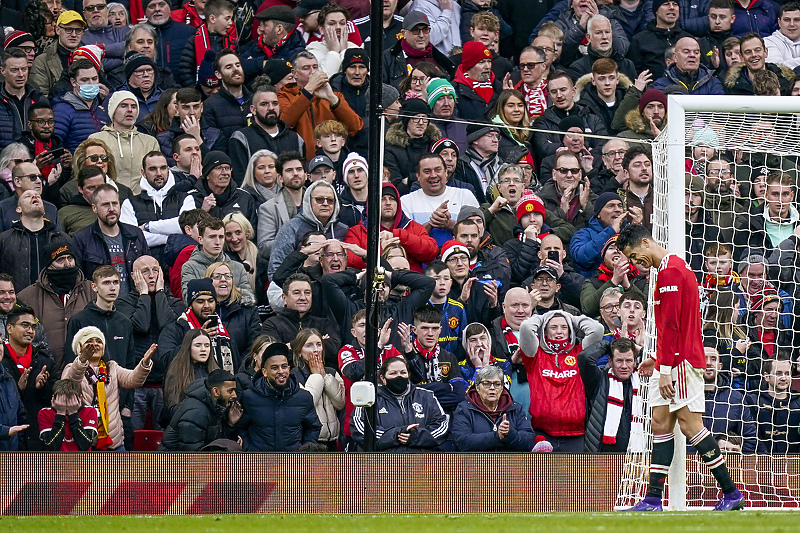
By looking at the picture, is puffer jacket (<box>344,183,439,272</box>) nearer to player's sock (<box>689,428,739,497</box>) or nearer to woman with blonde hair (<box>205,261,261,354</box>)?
woman with blonde hair (<box>205,261,261,354</box>)

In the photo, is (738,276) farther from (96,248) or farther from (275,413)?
(96,248)

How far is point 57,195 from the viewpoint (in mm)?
10039

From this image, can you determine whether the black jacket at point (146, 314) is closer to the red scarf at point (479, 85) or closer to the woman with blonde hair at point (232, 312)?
the woman with blonde hair at point (232, 312)

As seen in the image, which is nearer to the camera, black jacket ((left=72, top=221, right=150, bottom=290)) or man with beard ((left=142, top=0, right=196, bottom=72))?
black jacket ((left=72, top=221, right=150, bottom=290))

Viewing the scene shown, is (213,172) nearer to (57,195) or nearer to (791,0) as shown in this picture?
(57,195)

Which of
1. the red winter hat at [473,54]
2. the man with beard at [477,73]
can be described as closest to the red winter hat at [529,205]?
the man with beard at [477,73]

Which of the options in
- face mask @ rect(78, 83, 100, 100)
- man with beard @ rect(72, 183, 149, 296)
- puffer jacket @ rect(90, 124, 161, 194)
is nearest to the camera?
man with beard @ rect(72, 183, 149, 296)

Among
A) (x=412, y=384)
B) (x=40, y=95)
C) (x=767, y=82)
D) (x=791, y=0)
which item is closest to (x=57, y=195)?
(x=40, y=95)

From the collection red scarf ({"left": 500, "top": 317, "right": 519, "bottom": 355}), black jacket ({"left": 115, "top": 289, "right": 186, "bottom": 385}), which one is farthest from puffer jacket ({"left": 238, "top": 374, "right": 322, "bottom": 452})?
red scarf ({"left": 500, "top": 317, "right": 519, "bottom": 355})

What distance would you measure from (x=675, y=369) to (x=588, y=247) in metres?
3.08

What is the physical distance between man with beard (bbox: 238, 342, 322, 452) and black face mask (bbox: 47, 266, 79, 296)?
1777 millimetres

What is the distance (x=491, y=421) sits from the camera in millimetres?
8523

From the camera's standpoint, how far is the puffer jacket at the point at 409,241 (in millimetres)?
9625

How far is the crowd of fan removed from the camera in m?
8.53
